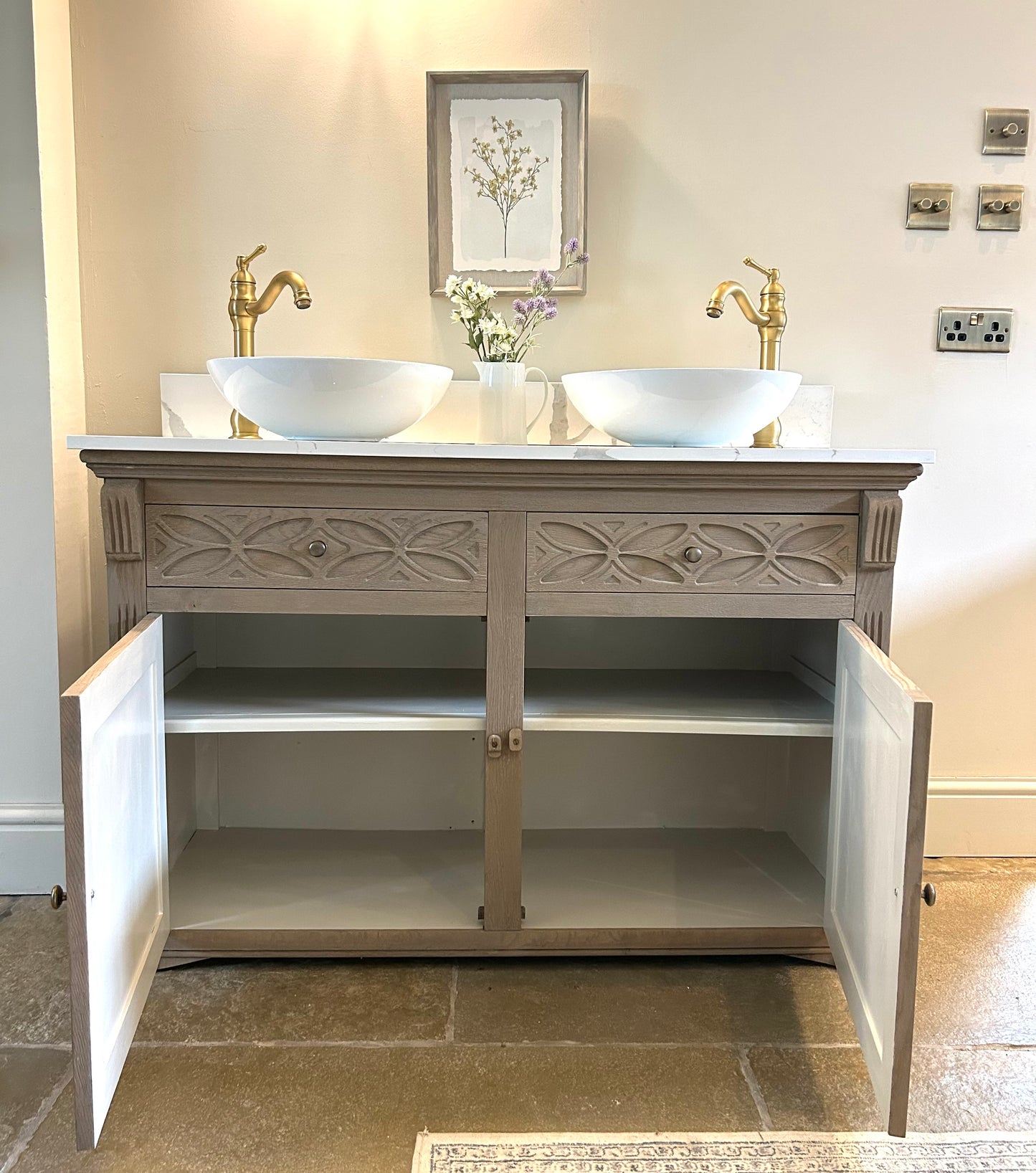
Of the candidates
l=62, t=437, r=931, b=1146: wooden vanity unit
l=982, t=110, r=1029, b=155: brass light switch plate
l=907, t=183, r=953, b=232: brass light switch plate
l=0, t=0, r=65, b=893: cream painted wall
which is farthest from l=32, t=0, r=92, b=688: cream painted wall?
l=982, t=110, r=1029, b=155: brass light switch plate

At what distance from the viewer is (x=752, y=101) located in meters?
1.66

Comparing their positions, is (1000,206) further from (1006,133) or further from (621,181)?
(621,181)

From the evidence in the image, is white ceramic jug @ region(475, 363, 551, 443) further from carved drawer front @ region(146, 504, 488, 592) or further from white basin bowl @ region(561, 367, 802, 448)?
carved drawer front @ region(146, 504, 488, 592)

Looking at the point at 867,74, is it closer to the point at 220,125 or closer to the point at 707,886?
the point at 220,125

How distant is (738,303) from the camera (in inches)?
60.0

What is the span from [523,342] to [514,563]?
1.88 ft

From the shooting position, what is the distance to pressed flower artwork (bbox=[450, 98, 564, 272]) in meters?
1.64

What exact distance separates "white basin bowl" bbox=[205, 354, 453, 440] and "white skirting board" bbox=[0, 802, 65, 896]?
87 centimetres

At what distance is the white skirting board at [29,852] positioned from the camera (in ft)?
5.37

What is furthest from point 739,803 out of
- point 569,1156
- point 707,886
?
point 569,1156

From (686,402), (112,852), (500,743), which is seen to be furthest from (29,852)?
(686,402)

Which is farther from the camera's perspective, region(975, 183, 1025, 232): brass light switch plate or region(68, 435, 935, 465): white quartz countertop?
region(975, 183, 1025, 232): brass light switch plate

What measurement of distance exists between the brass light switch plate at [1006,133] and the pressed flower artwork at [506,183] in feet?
2.58

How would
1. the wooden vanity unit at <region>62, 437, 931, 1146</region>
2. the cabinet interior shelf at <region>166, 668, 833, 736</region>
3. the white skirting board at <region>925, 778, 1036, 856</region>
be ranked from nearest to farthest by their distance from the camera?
the wooden vanity unit at <region>62, 437, 931, 1146</region> < the cabinet interior shelf at <region>166, 668, 833, 736</region> < the white skirting board at <region>925, 778, 1036, 856</region>
